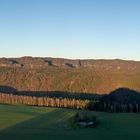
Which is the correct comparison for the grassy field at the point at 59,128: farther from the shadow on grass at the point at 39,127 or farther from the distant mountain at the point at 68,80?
the distant mountain at the point at 68,80

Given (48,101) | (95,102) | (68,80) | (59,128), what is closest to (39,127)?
(59,128)

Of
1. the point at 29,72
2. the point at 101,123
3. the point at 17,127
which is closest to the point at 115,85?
the point at 29,72

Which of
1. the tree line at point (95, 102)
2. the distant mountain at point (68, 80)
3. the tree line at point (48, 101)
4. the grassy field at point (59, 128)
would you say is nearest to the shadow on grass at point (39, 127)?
the grassy field at point (59, 128)

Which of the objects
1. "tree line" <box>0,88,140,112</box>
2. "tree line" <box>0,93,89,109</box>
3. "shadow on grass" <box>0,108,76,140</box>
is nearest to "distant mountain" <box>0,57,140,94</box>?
"tree line" <box>0,88,140,112</box>

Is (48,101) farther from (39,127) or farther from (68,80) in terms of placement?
(68,80)

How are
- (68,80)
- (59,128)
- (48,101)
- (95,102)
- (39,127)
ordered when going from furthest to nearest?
(68,80), (48,101), (95,102), (39,127), (59,128)

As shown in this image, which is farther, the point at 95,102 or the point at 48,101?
the point at 48,101

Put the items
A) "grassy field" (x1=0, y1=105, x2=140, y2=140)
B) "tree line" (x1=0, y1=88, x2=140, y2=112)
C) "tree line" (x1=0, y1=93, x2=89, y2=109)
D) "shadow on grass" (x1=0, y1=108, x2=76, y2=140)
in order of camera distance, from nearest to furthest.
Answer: "grassy field" (x1=0, y1=105, x2=140, y2=140) < "shadow on grass" (x1=0, y1=108, x2=76, y2=140) < "tree line" (x1=0, y1=88, x2=140, y2=112) < "tree line" (x1=0, y1=93, x2=89, y2=109)

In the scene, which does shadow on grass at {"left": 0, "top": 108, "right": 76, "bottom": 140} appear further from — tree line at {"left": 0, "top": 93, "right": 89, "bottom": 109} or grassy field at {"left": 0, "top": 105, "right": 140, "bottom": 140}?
tree line at {"left": 0, "top": 93, "right": 89, "bottom": 109}
